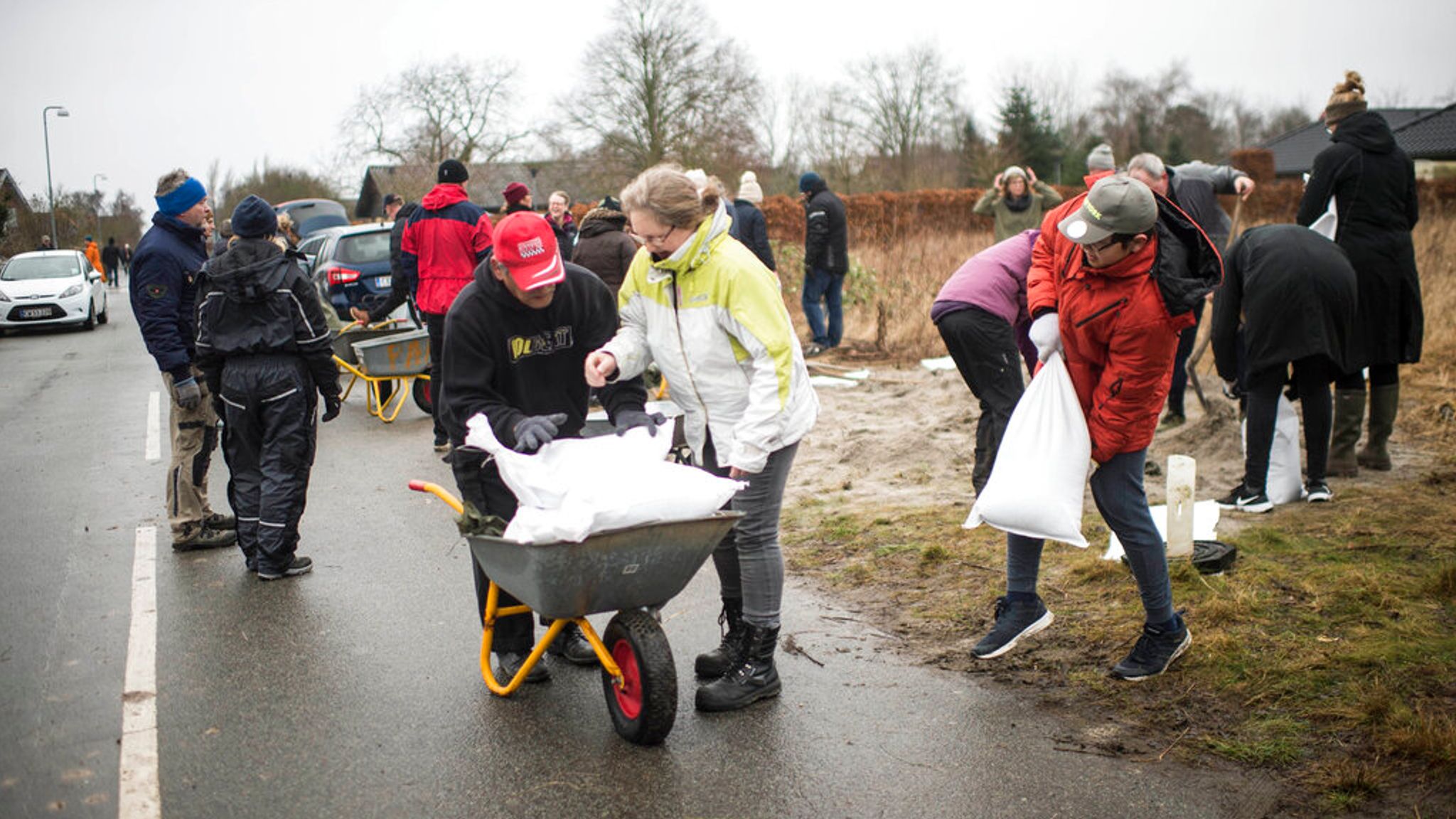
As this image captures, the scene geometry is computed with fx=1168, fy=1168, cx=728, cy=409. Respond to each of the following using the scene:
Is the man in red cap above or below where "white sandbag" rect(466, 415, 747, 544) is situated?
above

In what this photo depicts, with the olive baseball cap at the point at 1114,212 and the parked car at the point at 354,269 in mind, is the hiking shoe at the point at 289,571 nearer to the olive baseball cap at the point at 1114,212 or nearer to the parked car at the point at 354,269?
the olive baseball cap at the point at 1114,212

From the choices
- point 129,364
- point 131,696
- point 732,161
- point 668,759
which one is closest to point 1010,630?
point 668,759

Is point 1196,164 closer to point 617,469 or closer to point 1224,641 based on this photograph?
point 1224,641

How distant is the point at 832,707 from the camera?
418 cm

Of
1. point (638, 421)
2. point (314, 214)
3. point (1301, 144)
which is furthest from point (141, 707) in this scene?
point (1301, 144)

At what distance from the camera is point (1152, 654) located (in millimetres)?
4195

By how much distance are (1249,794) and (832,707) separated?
4.54 feet

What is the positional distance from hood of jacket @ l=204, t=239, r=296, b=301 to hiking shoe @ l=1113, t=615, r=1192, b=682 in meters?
4.26

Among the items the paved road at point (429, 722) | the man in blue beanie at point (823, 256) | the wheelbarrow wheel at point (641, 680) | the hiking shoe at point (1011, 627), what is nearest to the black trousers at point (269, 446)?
the paved road at point (429, 722)

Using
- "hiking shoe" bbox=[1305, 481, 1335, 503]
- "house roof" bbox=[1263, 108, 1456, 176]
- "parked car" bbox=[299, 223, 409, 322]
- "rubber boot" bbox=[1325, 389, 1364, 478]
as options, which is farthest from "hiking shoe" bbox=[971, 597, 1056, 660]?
"house roof" bbox=[1263, 108, 1456, 176]

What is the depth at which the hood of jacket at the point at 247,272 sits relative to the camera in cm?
570

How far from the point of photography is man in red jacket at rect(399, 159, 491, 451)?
27.5 feet

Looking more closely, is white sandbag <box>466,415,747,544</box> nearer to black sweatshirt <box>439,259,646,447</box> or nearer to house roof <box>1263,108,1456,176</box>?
black sweatshirt <box>439,259,646,447</box>

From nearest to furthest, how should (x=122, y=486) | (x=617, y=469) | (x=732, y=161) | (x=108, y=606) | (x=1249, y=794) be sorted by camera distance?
(x=1249, y=794)
(x=617, y=469)
(x=108, y=606)
(x=122, y=486)
(x=732, y=161)
